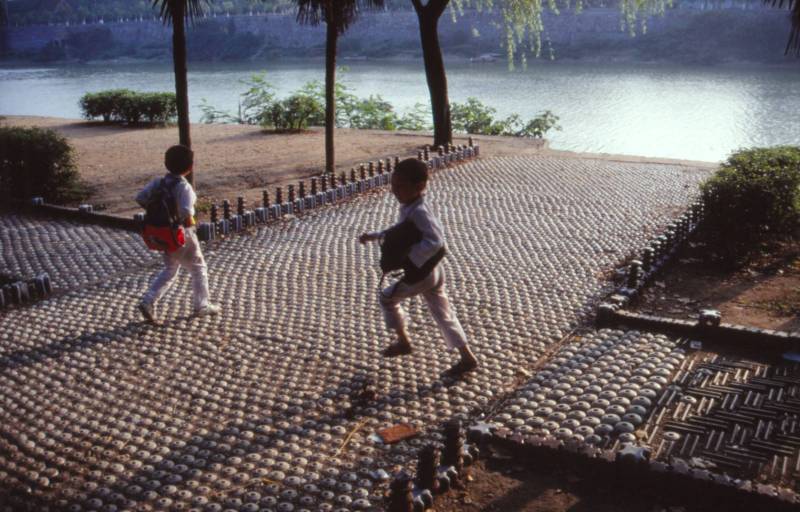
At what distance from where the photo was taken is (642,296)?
21.2 ft

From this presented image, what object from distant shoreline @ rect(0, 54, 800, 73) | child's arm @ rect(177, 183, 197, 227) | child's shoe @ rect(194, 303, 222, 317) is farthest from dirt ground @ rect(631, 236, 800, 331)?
distant shoreline @ rect(0, 54, 800, 73)

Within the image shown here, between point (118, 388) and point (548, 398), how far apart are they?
101 inches

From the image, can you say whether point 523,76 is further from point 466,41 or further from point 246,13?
point 246,13

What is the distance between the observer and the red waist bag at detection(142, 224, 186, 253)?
17.9 ft

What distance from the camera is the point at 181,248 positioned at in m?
5.67

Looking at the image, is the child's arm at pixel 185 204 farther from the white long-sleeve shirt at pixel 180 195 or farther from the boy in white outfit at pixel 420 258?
the boy in white outfit at pixel 420 258

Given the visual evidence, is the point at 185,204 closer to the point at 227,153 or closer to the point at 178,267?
the point at 178,267

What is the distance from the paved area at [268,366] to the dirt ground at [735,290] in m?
0.53

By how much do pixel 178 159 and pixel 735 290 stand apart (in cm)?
466

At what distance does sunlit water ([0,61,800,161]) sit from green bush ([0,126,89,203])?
1121 cm

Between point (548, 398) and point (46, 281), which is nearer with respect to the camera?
point (548, 398)

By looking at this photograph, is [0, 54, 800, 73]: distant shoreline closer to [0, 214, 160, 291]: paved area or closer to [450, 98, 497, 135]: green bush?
[450, 98, 497, 135]: green bush

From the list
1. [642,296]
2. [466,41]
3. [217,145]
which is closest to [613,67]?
[466,41]

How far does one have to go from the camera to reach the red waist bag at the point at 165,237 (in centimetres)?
546
